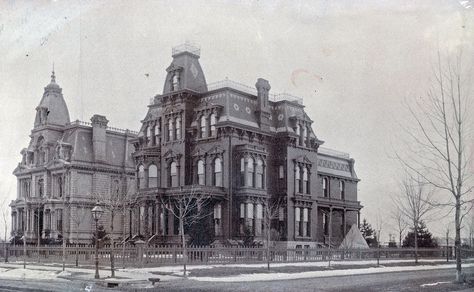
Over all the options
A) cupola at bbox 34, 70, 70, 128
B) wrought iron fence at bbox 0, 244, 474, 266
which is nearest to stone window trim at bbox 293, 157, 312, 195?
wrought iron fence at bbox 0, 244, 474, 266

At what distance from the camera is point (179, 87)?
157ft

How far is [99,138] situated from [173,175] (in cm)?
1744

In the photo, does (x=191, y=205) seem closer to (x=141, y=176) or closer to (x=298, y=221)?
(x=141, y=176)

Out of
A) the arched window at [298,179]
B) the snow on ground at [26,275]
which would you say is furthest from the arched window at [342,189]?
the snow on ground at [26,275]

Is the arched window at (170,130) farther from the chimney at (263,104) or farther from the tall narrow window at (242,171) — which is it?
the chimney at (263,104)

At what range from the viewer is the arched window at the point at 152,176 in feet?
160

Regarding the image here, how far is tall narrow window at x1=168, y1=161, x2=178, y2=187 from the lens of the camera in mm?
47625

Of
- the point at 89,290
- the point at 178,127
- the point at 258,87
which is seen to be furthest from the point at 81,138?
the point at 89,290

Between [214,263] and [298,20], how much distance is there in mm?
17615

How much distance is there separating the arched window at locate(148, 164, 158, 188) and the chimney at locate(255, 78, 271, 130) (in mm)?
9690

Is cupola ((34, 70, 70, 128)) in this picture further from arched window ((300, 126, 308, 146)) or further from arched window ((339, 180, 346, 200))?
arched window ((339, 180, 346, 200))

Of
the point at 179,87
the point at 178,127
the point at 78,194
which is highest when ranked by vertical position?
the point at 179,87

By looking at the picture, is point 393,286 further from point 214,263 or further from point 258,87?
point 258,87

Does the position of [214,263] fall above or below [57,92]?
below
